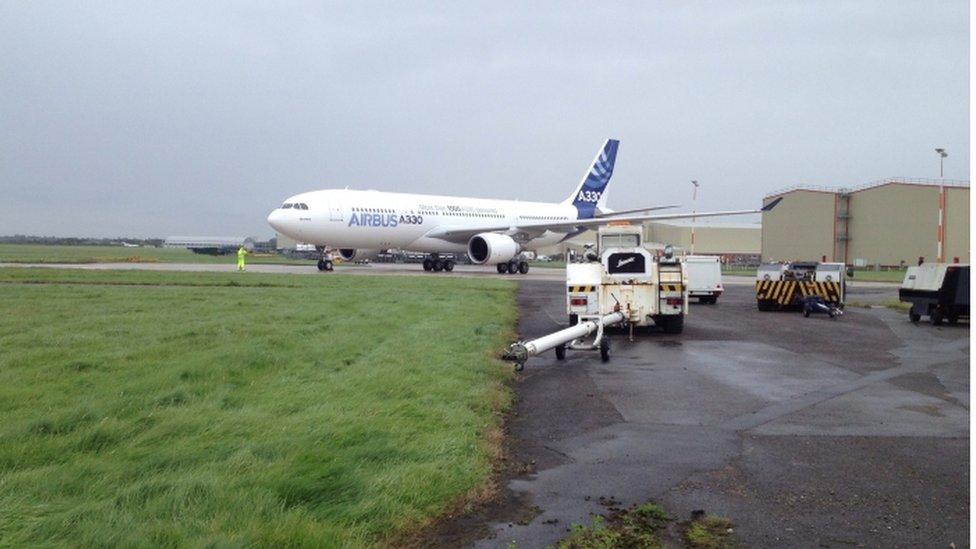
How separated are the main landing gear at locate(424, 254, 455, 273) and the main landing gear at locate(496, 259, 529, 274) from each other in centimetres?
262

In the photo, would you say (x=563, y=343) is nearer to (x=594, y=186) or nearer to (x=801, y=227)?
(x=594, y=186)

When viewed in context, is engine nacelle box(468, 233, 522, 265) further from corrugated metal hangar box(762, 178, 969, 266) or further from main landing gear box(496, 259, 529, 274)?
corrugated metal hangar box(762, 178, 969, 266)

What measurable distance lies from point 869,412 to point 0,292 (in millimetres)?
19488

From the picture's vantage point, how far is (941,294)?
19.3 meters

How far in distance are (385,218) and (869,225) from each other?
145ft

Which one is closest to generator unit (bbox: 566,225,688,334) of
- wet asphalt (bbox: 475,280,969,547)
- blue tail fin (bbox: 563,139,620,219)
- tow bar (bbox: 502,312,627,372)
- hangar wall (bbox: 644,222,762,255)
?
tow bar (bbox: 502,312,627,372)

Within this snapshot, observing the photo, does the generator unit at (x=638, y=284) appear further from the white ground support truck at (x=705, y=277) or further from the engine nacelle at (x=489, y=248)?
the engine nacelle at (x=489, y=248)

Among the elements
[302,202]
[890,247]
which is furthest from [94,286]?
[890,247]

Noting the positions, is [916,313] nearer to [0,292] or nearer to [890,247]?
[0,292]

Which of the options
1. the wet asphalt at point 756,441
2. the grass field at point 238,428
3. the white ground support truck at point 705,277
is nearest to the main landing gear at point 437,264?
the white ground support truck at point 705,277

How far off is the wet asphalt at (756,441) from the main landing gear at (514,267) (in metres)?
28.1

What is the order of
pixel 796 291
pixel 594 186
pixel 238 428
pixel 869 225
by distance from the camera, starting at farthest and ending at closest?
1. pixel 869 225
2. pixel 594 186
3. pixel 796 291
4. pixel 238 428

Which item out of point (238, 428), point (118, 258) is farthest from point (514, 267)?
point (238, 428)

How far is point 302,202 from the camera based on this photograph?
34.3m
